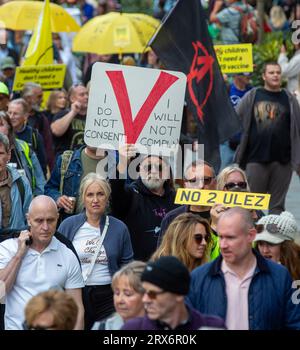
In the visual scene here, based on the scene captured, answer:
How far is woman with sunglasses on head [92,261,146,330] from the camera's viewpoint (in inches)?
283

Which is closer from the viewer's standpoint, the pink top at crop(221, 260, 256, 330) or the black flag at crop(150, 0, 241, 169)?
the pink top at crop(221, 260, 256, 330)

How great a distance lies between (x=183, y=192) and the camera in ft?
30.8

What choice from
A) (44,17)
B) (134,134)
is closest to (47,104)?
(44,17)

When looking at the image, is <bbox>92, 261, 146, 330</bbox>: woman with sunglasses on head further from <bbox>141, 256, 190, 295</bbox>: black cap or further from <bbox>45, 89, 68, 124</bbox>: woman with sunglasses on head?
<bbox>45, 89, 68, 124</bbox>: woman with sunglasses on head

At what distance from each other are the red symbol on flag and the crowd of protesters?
2.86ft

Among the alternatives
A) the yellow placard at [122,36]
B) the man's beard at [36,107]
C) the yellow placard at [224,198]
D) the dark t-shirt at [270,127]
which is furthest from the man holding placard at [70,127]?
the yellow placard at [122,36]

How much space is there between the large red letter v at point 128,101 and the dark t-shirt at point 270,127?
12.8 ft

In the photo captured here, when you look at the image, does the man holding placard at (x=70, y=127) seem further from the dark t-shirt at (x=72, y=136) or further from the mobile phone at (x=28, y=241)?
the mobile phone at (x=28, y=241)

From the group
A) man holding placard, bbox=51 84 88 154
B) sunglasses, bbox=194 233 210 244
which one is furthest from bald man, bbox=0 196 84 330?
man holding placard, bbox=51 84 88 154

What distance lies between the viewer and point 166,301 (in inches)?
258

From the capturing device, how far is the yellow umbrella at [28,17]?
2075 centimetres

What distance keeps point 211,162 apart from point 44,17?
259 inches

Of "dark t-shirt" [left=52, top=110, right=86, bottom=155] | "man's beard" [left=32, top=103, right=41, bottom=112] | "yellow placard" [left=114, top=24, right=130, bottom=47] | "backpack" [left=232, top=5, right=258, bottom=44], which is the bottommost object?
"dark t-shirt" [left=52, top=110, right=86, bottom=155]

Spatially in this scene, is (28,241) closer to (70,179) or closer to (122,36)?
(70,179)
